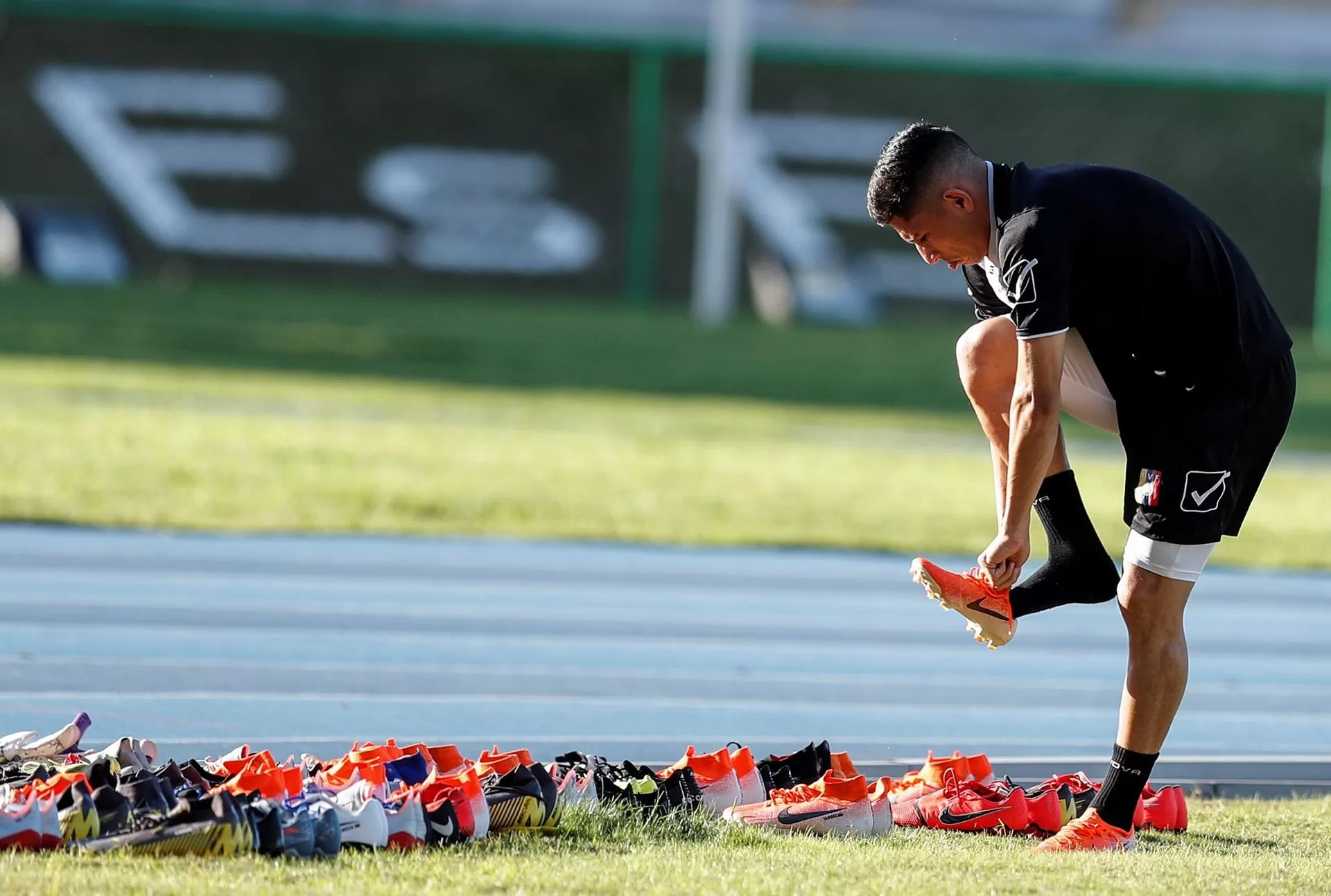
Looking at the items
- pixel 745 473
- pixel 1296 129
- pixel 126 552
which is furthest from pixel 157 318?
pixel 1296 129

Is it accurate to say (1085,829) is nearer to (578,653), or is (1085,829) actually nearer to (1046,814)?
(1046,814)

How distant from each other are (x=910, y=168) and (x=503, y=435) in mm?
7579

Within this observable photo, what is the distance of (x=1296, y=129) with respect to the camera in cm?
2542

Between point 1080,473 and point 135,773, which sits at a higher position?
point 1080,473

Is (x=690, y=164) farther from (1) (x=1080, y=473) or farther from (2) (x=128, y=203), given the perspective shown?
(1) (x=1080, y=473)

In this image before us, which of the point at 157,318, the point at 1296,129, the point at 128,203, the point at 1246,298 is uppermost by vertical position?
the point at 1296,129

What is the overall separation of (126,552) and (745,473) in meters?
4.06

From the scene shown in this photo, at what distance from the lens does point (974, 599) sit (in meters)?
3.66

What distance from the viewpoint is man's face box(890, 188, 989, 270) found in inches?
136

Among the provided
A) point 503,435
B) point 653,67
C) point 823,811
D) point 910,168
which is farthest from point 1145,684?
point 653,67

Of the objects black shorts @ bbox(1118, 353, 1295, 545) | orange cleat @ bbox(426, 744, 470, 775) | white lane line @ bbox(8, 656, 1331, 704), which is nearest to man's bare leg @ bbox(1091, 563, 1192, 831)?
black shorts @ bbox(1118, 353, 1295, 545)

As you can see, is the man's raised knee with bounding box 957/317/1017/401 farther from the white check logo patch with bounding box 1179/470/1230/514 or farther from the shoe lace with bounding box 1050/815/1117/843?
the shoe lace with bounding box 1050/815/1117/843

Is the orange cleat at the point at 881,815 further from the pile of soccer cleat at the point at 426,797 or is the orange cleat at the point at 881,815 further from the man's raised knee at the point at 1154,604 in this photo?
the man's raised knee at the point at 1154,604

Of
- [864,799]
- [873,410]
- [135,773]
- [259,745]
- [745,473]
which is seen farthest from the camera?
[873,410]
